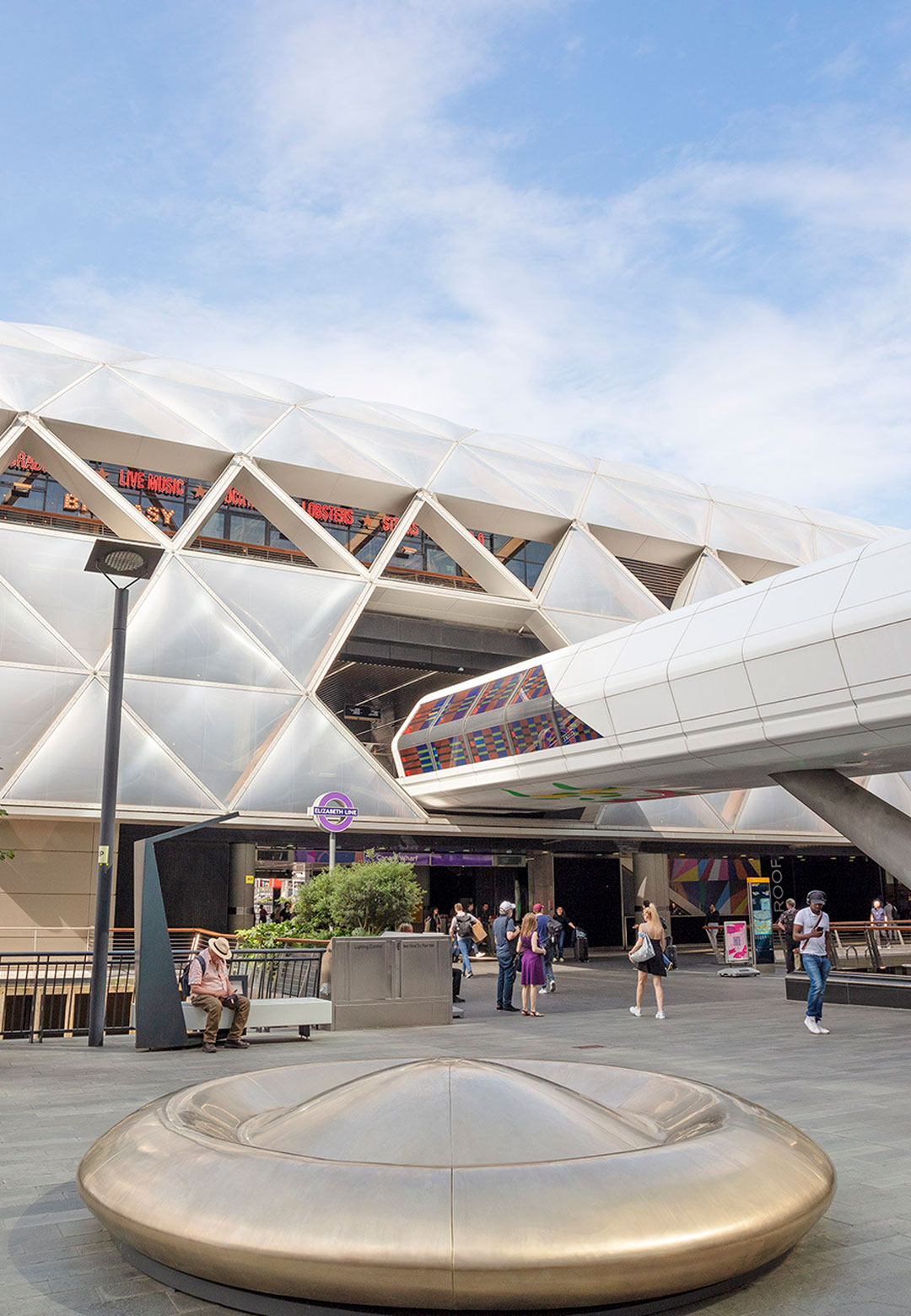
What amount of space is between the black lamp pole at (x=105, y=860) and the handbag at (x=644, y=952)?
24.3 ft

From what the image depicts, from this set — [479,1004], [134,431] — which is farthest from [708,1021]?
[134,431]

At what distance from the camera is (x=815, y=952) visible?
13.0 meters

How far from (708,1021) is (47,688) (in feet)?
51.0

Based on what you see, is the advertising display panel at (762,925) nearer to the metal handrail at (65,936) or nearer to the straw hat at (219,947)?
the metal handrail at (65,936)

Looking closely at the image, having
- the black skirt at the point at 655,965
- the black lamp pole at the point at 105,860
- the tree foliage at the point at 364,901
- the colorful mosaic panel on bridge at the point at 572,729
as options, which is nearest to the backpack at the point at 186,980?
the black lamp pole at the point at 105,860

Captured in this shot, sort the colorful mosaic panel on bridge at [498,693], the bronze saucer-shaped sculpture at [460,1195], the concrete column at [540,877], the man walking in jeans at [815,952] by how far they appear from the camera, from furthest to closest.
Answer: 1. the concrete column at [540,877]
2. the colorful mosaic panel on bridge at [498,693]
3. the man walking in jeans at [815,952]
4. the bronze saucer-shaped sculpture at [460,1195]

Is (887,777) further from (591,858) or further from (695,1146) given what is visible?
(695,1146)

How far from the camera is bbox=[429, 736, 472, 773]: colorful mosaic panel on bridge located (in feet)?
83.1

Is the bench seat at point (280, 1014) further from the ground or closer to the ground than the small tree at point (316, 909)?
closer to the ground

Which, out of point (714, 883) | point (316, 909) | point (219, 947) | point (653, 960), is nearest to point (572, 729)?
point (316, 909)

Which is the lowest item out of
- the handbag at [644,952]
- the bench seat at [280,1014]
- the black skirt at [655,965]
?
the bench seat at [280,1014]

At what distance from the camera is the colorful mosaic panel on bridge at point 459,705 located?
25844 millimetres

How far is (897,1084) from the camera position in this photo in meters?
9.18

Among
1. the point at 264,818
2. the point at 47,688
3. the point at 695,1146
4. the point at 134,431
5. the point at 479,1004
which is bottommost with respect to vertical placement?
the point at 479,1004
